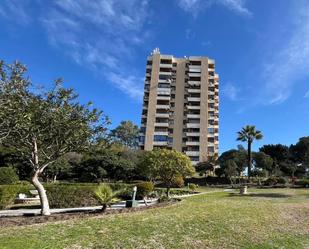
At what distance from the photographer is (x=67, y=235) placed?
11.0m

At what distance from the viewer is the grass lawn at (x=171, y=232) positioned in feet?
34.5

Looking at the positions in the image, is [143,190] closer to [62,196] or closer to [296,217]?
[62,196]

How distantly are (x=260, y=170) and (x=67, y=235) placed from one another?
231 ft

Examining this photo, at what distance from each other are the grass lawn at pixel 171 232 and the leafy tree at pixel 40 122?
389 centimetres

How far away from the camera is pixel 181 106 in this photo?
102750mm

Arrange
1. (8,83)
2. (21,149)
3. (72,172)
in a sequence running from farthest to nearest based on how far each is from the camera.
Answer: (72,172), (21,149), (8,83)

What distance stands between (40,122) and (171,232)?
7128 mm

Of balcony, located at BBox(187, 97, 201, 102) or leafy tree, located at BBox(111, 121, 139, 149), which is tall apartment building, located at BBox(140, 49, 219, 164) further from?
leafy tree, located at BBox(111, 121, 139, 149)

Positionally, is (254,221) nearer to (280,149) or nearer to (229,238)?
(229,238)

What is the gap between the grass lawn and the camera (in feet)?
34.5

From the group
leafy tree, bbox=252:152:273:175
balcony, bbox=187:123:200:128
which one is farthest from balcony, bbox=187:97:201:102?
leafy tree, bbox=252:152:273:175

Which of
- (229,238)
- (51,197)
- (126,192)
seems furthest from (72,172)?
(229,238)

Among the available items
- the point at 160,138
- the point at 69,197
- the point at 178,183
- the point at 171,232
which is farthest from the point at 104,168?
the point at 171,232

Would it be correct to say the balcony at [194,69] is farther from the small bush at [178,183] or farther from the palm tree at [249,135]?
the small bush at [178,183]
